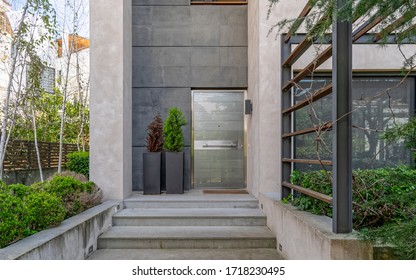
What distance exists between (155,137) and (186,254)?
2.43 metres

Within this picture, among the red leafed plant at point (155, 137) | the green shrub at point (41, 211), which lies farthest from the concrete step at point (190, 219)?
the red leafed plant at point (155, 137)

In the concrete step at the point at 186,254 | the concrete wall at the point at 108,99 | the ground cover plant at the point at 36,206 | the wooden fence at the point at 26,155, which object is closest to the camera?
the ground cover plant at the point at 36,206

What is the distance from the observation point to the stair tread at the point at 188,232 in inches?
143

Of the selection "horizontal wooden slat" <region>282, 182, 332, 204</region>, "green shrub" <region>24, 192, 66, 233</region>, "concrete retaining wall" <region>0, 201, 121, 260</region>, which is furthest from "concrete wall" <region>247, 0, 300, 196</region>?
"green shrub" <region>24, 192, 66, 233</region>

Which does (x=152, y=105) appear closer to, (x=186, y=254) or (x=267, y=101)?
(x=267, y=101)

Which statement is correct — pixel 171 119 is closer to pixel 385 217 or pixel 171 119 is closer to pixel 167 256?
pixel 167 256

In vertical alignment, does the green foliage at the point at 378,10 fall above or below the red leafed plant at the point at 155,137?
above

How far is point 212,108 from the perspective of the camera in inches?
239

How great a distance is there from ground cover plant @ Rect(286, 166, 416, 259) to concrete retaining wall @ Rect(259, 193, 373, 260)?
0.13 m

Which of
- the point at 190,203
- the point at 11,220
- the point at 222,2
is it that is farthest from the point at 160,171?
the point at 222,2

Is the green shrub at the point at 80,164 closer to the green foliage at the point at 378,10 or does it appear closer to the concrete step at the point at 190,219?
the concrete step at the point at 190,219

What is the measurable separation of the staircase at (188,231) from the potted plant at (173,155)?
1.77ft

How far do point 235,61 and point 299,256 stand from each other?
4093 mm

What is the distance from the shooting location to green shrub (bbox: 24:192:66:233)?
2.80 metres
